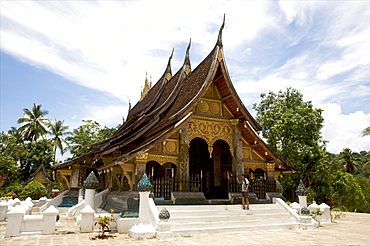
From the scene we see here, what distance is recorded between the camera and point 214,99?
11023 millimetres

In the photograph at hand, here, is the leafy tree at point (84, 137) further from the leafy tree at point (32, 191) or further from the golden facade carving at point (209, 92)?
the golden facade carving at point (209, 92)

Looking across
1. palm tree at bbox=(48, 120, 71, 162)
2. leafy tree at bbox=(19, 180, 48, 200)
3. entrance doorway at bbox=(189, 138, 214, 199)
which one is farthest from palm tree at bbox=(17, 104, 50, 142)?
entrance doorway at bbox=(189, 138, 214, 199)

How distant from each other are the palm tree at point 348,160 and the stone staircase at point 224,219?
1626 inches

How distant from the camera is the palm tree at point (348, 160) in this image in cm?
4406

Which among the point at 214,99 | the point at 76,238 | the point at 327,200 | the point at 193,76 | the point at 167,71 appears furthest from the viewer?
the point at 327,200

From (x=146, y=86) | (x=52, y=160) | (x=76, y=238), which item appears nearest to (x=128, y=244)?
(x=76, y=238)

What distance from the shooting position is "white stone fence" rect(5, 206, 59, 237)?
22.3 ft

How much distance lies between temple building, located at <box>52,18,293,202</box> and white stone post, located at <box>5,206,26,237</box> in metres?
2.80

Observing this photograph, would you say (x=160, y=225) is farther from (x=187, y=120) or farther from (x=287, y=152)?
(x=287, y=152)

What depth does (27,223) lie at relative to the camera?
704cm

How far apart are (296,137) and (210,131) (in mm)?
14375

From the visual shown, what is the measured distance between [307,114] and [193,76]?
1409 centimetres

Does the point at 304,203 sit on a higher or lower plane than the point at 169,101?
lower

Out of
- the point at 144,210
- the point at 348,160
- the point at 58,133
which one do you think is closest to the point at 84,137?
the point at 58,133
